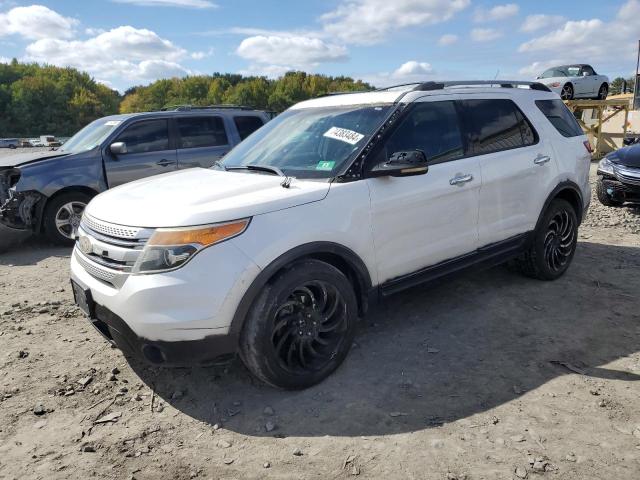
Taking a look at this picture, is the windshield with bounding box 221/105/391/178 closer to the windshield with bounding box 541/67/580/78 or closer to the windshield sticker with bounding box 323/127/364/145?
the windshield sticker with bounding box 323/127/364/145

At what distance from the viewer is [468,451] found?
2.62 metres

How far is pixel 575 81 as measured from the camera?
19.0 m

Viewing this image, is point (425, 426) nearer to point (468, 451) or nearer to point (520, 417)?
point (468, 451)

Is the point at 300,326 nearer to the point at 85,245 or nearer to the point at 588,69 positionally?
the point at 85,245

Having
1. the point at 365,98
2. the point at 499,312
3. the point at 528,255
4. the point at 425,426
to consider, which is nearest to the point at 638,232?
the point at 528,255

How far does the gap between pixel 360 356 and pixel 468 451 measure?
3.81ft

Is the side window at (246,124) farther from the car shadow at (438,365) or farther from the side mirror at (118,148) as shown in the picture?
the car shadow at (438,365)

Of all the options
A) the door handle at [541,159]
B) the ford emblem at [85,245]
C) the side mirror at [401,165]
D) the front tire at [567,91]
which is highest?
the front tire at [567,91]

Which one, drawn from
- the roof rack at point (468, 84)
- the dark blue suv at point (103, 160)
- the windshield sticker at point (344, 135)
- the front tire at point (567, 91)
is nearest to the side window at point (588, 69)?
the front tire at point (567, 91)

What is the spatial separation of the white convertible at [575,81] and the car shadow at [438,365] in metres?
16.3

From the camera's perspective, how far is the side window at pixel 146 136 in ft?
24.7

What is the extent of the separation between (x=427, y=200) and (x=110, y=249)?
83.7 inches

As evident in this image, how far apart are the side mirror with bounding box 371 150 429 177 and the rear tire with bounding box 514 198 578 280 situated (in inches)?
76.7

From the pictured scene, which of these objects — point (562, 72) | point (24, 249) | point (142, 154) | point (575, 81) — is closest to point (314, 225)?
point (142, 154)
